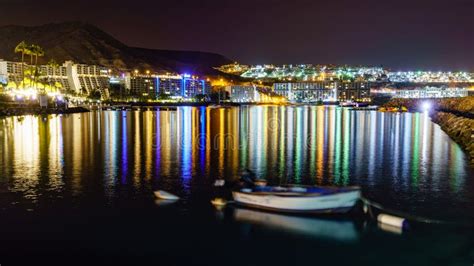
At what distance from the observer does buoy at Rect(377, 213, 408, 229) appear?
45.0 ft

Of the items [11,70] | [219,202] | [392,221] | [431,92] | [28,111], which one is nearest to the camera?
[392,221]

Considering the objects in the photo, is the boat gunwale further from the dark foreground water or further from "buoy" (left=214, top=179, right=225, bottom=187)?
"buoy" (left=214, top=179, right=225, bottom=187)

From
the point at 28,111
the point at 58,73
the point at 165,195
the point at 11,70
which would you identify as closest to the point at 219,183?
the point at 165,195

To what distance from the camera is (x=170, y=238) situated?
13.0 m

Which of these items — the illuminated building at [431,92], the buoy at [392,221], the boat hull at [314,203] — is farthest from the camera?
the illuminated building at [431,92]

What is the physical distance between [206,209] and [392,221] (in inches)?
213

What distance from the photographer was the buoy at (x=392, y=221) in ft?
45.0

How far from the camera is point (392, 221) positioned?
45.6ft

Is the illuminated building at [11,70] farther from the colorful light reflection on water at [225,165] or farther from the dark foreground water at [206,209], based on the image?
the dark foreground water at [206,209]

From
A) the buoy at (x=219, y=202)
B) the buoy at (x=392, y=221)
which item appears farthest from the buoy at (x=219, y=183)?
the buoy at (x=392, y=221)

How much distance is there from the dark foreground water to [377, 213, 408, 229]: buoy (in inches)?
14.1

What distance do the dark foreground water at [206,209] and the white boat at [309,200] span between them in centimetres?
31

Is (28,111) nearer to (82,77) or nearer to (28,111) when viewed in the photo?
(28,111)

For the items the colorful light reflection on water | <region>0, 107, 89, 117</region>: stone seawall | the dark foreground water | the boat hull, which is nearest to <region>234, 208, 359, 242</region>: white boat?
the dark foreground water
